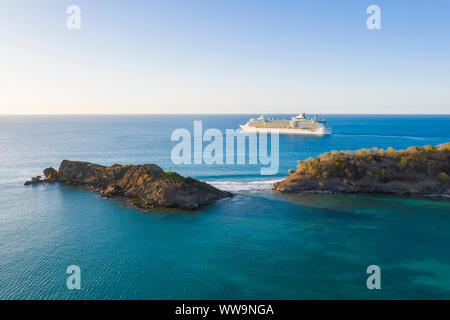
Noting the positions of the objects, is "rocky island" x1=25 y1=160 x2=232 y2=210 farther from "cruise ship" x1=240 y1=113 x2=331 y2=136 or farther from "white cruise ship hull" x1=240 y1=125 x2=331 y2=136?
"cruise ship" x1=240 y1=113 x2=331 y2=136

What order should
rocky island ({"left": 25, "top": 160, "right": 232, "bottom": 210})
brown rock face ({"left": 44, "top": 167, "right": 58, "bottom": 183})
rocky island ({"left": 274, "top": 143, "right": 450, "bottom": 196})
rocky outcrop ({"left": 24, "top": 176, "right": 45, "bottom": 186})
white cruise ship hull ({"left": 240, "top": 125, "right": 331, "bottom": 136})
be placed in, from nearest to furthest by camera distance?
rocky island ({"left": 25, "top": 160, "right": 232, "bottom": 210}) → rocky island ({"left": 274, "top": 143, "right": 450, "bottom": 196}) → rocky outcrop ({"left": 24, "top": 176, "right": 45, "bottom": 186}) → brown rock face ({"left": 44, "top": 167, "right": 58, "bottom": 183}) → white cruise ship hull ({"left": 240, "top": 125, "right": 331, "bottom": 136})

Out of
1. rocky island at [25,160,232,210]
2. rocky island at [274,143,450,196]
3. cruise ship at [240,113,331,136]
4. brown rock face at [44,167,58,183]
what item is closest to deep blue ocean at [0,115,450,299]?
rocky island at [25,160,232,210]

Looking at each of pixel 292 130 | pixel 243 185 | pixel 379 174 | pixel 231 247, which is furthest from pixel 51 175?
pixel 292 130

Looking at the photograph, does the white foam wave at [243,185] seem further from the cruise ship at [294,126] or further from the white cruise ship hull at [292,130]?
the cruise ship at [294,126]

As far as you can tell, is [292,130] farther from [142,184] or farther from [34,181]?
[34,181]

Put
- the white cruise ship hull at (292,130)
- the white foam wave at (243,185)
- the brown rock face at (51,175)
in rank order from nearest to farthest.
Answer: the white foam wave at (243,185)
the brown rock face at (51,175)
the white cruise ship hull at (292,130)

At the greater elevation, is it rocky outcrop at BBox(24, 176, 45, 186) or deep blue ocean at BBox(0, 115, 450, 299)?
rocky outcrop at BBox(24, 176, 45, 186)

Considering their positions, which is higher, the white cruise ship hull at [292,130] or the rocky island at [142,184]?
the white cruise ship hull at [292,130]

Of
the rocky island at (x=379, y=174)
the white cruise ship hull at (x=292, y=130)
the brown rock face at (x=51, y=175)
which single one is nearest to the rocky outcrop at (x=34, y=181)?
the brown rock face at (x=51, y=175)
